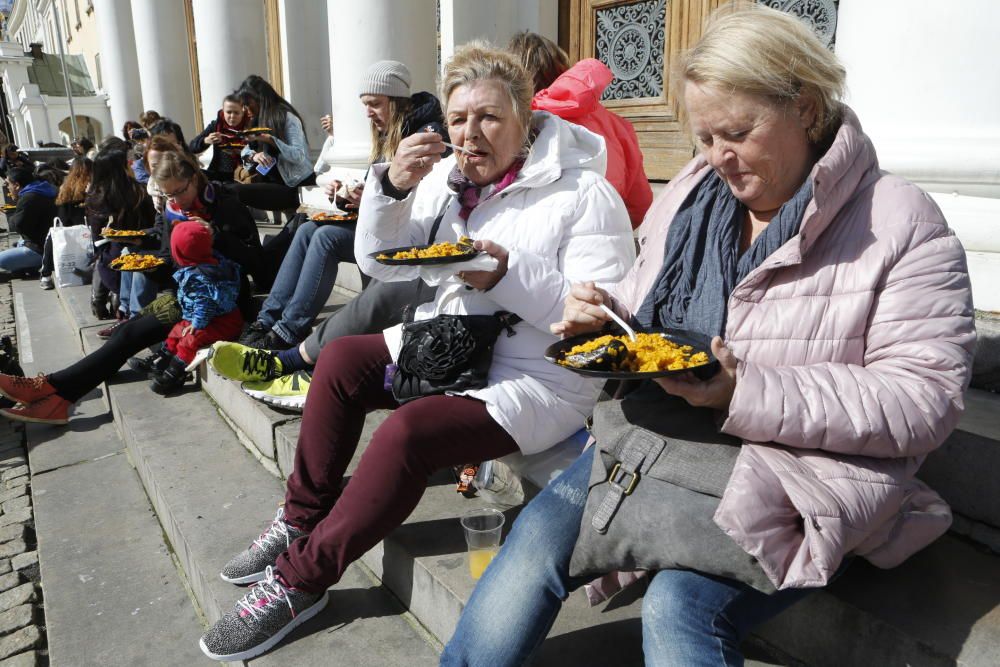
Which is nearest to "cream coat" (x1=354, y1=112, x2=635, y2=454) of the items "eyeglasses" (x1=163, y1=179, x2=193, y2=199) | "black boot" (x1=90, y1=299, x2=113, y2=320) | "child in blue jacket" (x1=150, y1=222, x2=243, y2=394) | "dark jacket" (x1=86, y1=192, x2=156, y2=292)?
"child in blue jacket" (x1=150, y1=222, x2=243, y2=394)

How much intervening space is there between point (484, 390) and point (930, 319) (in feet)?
3.60

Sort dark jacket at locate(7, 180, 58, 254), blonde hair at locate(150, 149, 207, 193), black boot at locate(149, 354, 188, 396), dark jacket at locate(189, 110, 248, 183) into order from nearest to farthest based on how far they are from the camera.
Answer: black boot at locate(149, 354, 188, 396) → blonde hair at locate(150, 149, 207, 193) → dark jacket at locate(189, 110, 248, 183) → dark jacket at locate(7, 180, 58, 254)

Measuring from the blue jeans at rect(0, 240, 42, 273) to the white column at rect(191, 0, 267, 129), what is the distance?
3.28 metres

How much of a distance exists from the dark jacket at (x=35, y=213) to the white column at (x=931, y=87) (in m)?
9.65

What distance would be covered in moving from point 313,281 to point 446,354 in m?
1.98

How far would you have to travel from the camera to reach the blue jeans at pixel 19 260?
9.14 metres

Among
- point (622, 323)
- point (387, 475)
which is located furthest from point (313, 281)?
point (622, 323)

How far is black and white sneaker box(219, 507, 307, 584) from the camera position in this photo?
7.28 ft

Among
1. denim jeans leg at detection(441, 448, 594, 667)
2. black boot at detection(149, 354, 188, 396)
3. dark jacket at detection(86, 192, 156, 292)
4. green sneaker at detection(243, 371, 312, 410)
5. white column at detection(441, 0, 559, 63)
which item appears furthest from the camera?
dark jacket at detection(86, 192, 156, 292)

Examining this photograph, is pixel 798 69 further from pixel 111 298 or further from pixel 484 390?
pixel 111 298

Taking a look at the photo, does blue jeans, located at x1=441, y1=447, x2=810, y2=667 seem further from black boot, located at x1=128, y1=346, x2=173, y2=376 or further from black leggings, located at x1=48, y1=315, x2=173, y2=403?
black leggings, located at x1=48, y1=315, x2=173, y2=403

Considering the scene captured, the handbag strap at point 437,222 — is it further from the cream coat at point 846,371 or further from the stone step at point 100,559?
the stone step at point 100,559

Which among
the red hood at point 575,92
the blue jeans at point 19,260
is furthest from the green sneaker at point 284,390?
the blue jeans at point 19,260

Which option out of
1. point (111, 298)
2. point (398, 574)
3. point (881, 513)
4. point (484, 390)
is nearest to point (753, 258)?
point (881, 513)
